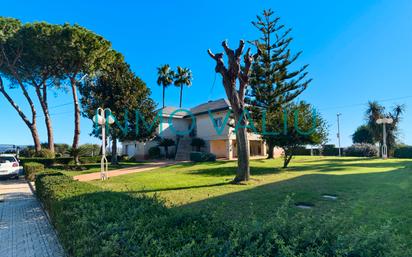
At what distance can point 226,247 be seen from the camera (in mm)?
1979

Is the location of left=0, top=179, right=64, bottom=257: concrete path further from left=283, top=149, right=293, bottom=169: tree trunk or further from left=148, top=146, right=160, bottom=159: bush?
left=148, top=146, right=160, bottom=159: bush

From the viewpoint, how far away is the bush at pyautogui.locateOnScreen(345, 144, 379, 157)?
26045 mm

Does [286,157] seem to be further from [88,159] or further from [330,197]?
[88,159]

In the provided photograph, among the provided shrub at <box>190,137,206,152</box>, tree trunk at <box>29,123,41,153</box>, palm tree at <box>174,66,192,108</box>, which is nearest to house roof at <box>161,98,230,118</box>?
shrub at <box>190,137,206,152</box>

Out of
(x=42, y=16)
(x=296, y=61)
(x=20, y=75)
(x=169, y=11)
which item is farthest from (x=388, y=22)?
(x=20, y=75)

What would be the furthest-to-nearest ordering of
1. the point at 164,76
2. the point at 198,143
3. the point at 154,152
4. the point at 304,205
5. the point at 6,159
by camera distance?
1. the point at 164,76
2. the point at 154,152
3. the point at 198,143
4. the point at 6,159
5. the point at 304,205

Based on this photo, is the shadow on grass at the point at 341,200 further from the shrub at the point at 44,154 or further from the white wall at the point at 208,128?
the shrub at the point at 44,154

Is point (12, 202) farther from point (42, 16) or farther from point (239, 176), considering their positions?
point (42, 16)

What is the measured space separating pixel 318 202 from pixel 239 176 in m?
3.92

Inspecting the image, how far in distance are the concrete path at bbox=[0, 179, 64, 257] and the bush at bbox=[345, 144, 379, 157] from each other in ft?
91.3

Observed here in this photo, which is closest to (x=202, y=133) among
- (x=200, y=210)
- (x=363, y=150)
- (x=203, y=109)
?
(x=203, y=109)

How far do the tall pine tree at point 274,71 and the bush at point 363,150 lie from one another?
408 inches

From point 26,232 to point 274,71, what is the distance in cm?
2030

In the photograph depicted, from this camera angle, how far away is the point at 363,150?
26.6 m
